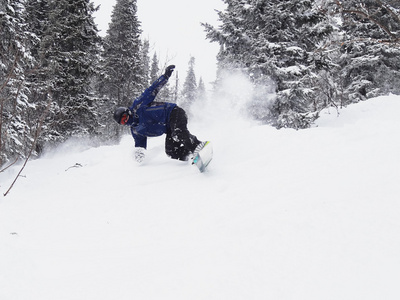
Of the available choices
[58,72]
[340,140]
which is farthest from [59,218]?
[58,72]

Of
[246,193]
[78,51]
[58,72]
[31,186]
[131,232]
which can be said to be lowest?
[31,186]

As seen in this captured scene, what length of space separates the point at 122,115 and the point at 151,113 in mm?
559

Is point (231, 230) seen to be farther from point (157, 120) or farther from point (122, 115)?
point (122, 115)

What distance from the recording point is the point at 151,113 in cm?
507

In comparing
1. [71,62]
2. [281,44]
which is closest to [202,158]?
[281,44]

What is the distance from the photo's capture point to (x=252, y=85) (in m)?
9.45

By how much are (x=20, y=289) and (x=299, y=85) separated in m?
8.34

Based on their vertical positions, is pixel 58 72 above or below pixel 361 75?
below

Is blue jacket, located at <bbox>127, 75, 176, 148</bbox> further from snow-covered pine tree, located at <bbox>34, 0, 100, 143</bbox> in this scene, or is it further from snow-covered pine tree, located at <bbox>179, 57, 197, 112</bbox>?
snow-covered pine tree, located at <bbox>179, 57, 197, 112</bbox>

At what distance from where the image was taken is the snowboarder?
16.0 ft

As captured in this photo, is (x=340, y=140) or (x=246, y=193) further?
(x=340, y=140)

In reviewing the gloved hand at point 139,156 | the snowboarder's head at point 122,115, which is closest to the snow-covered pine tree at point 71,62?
the snowboarder's head at point 122,115

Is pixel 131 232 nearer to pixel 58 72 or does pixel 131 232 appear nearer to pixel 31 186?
pixel 31 186

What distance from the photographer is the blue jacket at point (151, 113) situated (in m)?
5.07
